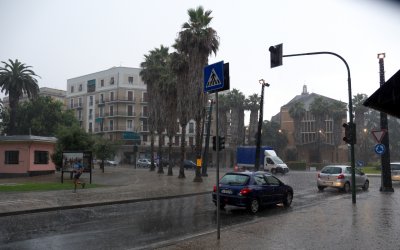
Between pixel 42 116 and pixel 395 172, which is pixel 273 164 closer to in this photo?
pixel 395 172

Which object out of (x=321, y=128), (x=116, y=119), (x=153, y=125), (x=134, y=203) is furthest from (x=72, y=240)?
(x=116, y=119)

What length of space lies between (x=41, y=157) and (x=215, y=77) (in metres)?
32.0

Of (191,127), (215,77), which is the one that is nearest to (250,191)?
(215,77)

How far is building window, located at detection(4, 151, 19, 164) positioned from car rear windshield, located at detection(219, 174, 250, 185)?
2681 centimetres

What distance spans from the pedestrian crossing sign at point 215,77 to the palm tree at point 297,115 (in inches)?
2942

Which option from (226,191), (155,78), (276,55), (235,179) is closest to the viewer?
(226,191)

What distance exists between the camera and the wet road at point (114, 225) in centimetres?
905

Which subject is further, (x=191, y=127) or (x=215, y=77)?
(x=191, y=127)

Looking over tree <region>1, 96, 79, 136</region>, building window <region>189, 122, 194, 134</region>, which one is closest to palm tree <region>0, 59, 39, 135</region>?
tree <region>1, 96, 79, 136</region>

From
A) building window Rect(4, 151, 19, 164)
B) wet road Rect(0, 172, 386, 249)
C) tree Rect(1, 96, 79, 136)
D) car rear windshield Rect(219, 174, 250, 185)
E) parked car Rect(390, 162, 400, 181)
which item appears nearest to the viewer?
wet road Rect(0, 172, 386, 249)

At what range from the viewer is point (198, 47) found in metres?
30.7

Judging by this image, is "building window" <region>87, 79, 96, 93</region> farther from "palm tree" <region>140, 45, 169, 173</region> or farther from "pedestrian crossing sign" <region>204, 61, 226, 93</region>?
"pedestrian crossing sign" <region>204, 61, 226, 93</region>

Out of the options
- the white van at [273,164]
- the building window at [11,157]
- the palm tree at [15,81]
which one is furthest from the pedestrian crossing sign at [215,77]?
the palm tree at [15,81]

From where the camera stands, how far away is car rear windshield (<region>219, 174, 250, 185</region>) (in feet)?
47.0
